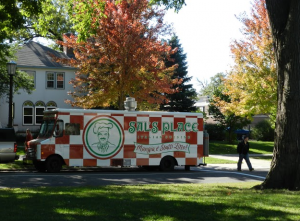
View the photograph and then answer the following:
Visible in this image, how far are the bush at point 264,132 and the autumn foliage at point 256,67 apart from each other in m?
20.9

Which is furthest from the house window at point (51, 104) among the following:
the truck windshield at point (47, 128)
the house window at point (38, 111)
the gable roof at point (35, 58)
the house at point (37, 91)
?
the truck windshield at point (47, 128)

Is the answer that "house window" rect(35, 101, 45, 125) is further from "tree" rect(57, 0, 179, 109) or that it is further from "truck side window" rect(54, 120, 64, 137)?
"truck side window" rect(54, 120, 64, 137)

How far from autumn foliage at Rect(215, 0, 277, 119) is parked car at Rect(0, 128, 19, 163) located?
15.9 metres

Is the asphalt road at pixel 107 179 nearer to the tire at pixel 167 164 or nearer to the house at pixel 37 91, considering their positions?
the tire at pixel 167 164

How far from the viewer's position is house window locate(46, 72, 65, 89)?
41.6 meters

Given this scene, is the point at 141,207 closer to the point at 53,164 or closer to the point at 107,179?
the point at 107,179

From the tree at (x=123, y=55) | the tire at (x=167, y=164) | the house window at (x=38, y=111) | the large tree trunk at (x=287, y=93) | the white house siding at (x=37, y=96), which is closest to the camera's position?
the large tree trunk at (x=287, y=93)

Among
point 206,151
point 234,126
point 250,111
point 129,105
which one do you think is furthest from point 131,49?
point 234,126

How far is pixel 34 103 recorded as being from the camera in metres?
41.0

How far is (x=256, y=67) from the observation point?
29.6 m

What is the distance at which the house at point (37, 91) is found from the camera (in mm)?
40156

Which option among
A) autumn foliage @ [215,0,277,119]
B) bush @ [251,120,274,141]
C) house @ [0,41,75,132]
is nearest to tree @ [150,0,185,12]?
autumn foliage @ [215,0,277,119]

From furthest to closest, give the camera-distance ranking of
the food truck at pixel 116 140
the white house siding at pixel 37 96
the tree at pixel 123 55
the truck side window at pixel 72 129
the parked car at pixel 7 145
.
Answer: the white house siding at pixel 37 96, the tree at pixel 123 55, the truck side window at pixel 72 129, the food truck at pixel 116 140, the parked car at pixel 7 145

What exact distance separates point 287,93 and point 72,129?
1046 cm
